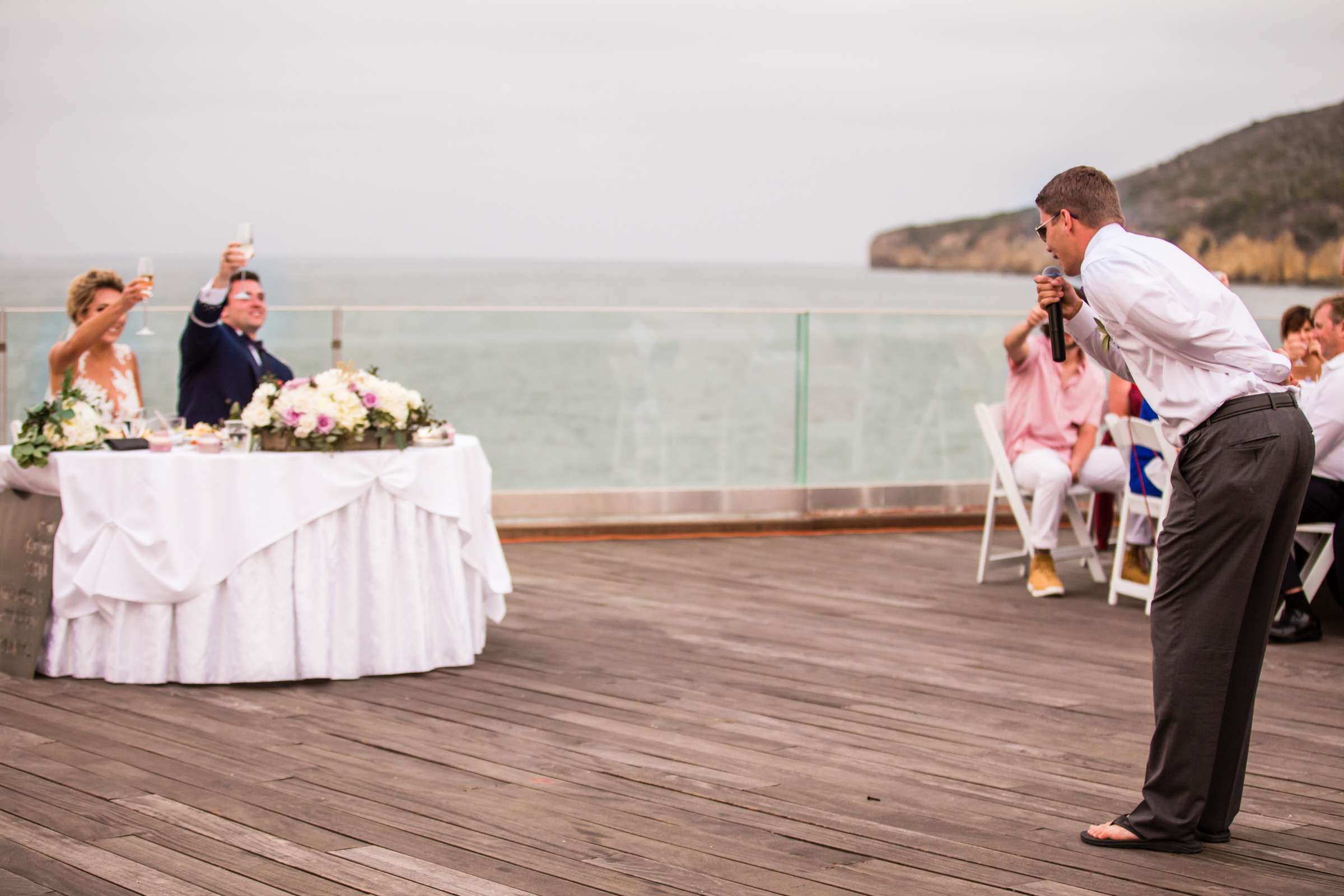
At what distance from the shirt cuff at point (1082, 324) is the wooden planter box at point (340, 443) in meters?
2.43

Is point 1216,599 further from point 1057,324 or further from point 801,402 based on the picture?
point 801,402

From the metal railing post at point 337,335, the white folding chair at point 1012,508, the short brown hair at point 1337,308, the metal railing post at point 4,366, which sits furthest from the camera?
the metal railing post at point 337,335

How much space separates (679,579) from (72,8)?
2898 centimetres

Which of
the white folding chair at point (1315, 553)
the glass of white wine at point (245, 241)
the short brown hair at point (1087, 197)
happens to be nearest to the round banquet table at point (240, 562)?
the glass of white wine at point (245, 241)

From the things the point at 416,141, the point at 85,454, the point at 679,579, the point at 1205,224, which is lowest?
the point at 679,579

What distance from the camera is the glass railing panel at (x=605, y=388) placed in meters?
8.41

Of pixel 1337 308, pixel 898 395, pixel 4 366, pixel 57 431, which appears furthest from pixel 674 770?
pixel 4 366

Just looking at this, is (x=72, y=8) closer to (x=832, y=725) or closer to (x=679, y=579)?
(x=679, y=579)

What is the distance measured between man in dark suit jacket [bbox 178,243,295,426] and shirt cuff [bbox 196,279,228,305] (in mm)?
138

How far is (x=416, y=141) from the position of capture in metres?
41.0

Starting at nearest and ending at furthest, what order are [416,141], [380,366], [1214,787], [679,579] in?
[1214,787] < [679,579] < [380,366] < [416,141]

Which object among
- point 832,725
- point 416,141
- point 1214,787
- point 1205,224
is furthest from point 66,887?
point 416,141

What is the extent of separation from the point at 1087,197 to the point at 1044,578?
3597 mm

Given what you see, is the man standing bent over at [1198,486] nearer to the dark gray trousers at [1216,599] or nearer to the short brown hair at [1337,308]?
the dark gray trousers at [1216,599]
